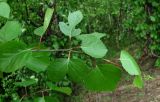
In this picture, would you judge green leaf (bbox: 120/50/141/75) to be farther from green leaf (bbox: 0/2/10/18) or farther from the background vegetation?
green leaf (bbox: 0/2/10/18)

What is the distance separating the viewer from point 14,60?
0.48 m

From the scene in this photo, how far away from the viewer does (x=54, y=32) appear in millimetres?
4633

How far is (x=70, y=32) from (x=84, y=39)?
Answer: 2cm

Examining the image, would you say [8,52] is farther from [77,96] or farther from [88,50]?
[77,96]

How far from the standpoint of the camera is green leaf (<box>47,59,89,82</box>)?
50 cm

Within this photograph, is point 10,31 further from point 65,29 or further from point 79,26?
point 79,26

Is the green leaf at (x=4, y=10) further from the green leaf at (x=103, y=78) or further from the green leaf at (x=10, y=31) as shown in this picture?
the green leaf at (x=103, y=78)

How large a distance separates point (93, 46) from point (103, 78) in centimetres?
5

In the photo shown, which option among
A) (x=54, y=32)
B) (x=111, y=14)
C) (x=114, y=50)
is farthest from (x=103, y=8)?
(x=54, y=32)

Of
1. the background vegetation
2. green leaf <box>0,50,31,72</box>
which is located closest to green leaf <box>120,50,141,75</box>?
the background vegetation

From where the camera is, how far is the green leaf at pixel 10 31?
0.50 meters

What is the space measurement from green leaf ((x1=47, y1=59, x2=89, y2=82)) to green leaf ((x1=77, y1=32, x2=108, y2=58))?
0.02 m

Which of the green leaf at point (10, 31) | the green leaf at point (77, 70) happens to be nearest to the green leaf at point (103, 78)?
the green leaf at point (77, 70)

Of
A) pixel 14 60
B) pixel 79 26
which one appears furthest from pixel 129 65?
pixel 79 26
